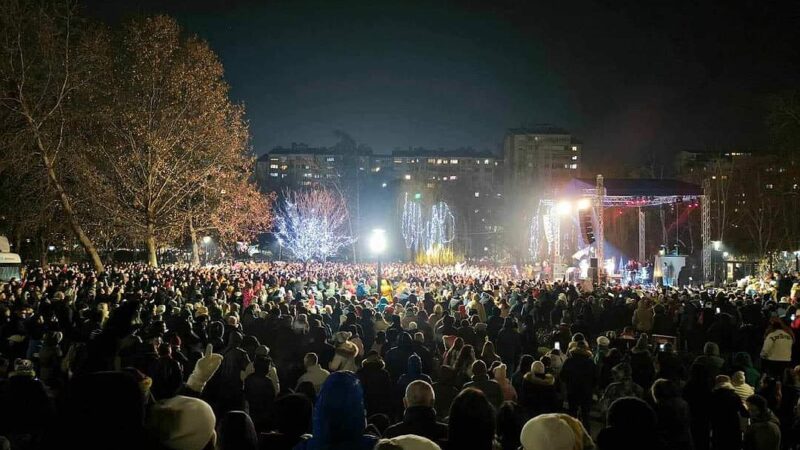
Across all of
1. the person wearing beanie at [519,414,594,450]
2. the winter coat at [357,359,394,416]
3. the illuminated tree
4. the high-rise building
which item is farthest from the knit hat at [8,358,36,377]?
the high-rise building

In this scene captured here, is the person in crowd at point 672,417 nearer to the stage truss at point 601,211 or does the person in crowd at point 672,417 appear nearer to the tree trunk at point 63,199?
the stage truss at point 601,211

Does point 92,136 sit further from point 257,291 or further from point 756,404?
point 756,404

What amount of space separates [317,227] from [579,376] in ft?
138

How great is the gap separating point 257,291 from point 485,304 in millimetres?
6906

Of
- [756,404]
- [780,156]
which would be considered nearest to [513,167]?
[780,156]

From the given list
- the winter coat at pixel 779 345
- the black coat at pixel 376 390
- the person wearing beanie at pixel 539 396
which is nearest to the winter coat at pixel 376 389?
the black coat at pixel 376 390

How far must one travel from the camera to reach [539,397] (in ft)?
19.1

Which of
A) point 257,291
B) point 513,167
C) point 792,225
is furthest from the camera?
point 513,167

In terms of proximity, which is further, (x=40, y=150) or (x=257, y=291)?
(x=40, y=150)

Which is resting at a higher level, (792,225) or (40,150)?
(40,150)

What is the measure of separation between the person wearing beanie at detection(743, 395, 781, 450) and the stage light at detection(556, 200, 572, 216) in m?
25.4

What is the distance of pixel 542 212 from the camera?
35.7m

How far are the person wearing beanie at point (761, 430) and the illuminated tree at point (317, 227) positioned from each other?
3630cm

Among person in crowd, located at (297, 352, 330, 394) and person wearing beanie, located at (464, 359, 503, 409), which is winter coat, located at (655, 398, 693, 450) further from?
person in crowd, located at (297, 352, 330, 394)
